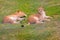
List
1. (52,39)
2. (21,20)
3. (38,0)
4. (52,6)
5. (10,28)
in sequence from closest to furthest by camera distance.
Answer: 1. (52,39)
2. (10,28)
3. (21,20)
4. (52,6)
5. (38,0)

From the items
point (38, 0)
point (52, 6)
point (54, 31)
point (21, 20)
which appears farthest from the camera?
point (38, 0)

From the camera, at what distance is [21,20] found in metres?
8.82

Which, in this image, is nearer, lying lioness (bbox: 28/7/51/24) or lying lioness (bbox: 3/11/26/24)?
lying lioness (bbox: 28/7/51/24)

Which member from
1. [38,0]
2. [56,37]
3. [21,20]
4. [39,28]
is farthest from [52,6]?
[56,37]

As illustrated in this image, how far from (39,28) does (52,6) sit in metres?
4.04

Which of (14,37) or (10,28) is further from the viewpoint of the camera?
(10,28)

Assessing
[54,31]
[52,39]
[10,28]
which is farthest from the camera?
[10,28]

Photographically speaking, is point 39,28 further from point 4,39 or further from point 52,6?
point 52,6

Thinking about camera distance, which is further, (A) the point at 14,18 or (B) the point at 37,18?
(A) the point at 14,18

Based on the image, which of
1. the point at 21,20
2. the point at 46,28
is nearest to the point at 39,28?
the point at 46,28

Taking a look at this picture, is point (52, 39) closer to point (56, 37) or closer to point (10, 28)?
point (56, 37)

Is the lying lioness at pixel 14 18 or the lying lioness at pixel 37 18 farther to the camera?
the lying lioness at pixel 14 18

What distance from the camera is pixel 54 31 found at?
21.9ft

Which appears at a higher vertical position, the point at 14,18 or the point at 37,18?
the point at 37,18
